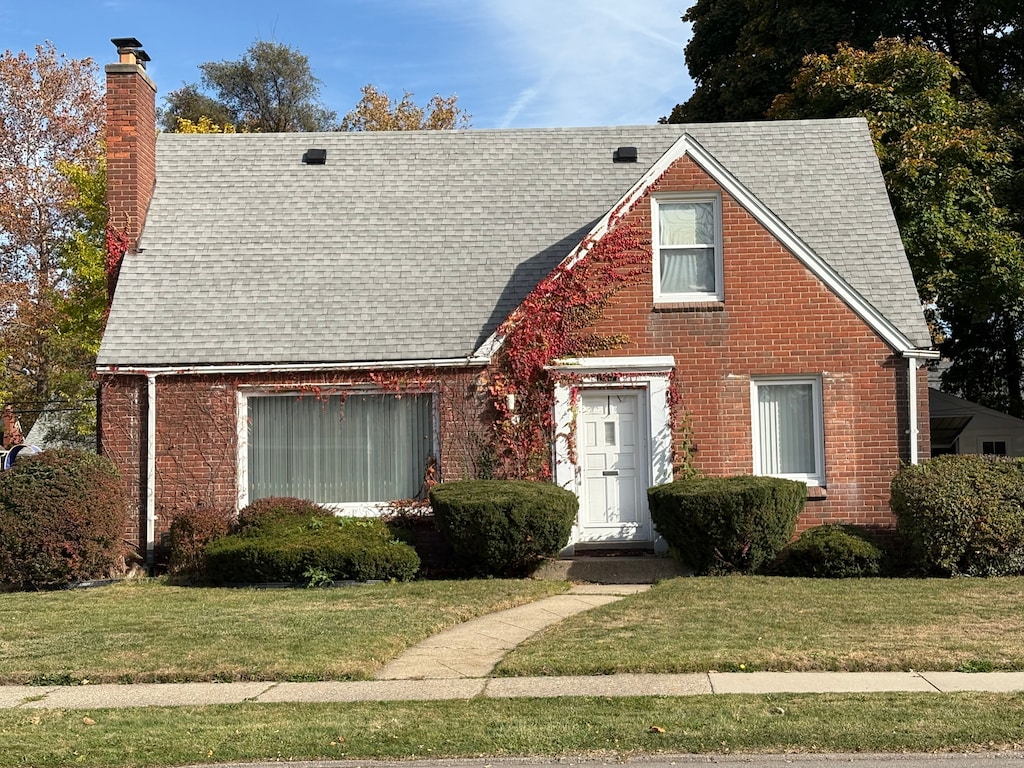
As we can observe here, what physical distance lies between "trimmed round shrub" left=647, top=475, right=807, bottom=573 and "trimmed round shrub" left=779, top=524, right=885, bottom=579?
0.27m

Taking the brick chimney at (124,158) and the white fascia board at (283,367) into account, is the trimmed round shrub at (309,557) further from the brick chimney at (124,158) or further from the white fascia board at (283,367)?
the brick chimney at (124,158)

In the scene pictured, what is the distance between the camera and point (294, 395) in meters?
14.9

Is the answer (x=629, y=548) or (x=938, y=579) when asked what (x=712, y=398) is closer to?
(x=629, y=548)

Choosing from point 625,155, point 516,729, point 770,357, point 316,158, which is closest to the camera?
point 516,729

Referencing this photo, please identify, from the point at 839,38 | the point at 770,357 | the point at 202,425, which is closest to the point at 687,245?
the point at 770,357

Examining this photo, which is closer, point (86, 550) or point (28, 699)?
point (28, 699)

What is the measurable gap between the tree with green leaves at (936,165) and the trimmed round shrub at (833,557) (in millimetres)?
7122

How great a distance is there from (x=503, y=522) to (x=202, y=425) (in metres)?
4.47

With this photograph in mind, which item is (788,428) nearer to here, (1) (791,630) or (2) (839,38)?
(1) (791,630)

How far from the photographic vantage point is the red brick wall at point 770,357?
1442 centimetres

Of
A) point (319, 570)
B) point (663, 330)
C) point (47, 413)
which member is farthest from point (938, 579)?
point (47, 413)

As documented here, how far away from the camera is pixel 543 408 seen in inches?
573

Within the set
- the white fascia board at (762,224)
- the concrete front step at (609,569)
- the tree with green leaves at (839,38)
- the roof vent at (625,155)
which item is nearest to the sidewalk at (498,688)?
the concrete front step at (609,569)

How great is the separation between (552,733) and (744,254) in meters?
9.21
